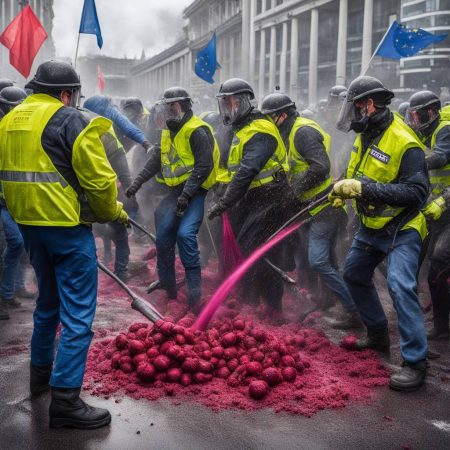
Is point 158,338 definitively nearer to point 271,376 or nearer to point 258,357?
point 258,357

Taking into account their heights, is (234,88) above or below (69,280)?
above

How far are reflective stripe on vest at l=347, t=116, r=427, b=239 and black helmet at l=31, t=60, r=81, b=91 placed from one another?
2194 mm

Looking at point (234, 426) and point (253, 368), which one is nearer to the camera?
point (234, 426)

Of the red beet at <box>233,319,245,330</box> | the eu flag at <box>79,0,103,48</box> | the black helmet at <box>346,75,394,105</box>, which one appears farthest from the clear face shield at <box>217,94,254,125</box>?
the eu flag at <box>79,0,103,48</box>

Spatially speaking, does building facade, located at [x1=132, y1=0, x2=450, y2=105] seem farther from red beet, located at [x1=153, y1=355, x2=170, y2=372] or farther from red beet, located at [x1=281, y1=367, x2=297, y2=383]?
red beet, located at [x1=153, y1=355, x2=170, y2=372]

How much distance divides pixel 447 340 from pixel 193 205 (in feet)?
8.76

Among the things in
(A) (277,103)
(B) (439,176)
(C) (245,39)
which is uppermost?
(C) (245,39)

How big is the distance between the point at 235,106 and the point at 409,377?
9.90 feet

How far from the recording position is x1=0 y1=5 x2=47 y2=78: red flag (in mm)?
10242

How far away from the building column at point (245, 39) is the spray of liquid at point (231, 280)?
166 feet

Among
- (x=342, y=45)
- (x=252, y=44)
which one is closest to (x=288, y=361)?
(x=342, y=45)

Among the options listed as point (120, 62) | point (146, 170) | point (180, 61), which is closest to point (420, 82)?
point (146, 170)

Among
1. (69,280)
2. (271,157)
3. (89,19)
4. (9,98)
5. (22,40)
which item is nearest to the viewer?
(69,280)

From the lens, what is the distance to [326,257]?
580cm
